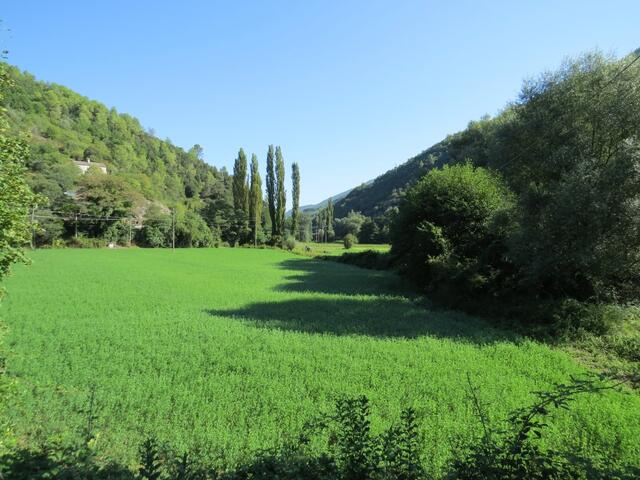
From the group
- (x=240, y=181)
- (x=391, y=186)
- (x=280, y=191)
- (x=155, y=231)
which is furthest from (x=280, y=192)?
(x=391, y=186)

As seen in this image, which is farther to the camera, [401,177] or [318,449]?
[401,177]

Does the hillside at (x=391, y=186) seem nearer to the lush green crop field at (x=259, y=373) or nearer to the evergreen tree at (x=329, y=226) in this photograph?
the evergreen tree at (x=329, y=226)

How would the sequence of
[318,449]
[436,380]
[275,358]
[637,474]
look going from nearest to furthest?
[637,474] < [318,449] < [436,380] < [275,358]

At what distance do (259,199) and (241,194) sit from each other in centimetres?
578

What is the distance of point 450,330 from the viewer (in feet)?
41.7

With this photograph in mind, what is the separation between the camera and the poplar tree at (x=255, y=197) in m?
75.7

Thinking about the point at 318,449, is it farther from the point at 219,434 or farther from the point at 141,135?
the point at 141,135

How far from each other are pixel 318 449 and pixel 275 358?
4405 mm

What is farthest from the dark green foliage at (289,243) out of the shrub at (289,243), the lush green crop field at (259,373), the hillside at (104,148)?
the lush green crop field at (259,373)

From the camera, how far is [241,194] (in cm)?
7906

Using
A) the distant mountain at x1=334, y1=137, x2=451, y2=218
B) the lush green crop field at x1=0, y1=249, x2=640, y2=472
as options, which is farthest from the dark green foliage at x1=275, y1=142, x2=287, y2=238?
the lush green crop field at x1=0, y1=249, x2=640, y2=472

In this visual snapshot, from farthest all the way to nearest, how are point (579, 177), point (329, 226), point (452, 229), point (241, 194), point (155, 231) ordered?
1. point (329, 226)
2. point (241, 194)
3. point (155, 231)
4. point (452, 229)
5. point (579, 177)

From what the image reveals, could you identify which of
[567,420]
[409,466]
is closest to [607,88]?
[567,420]

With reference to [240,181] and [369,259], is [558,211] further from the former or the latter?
[240,181]
